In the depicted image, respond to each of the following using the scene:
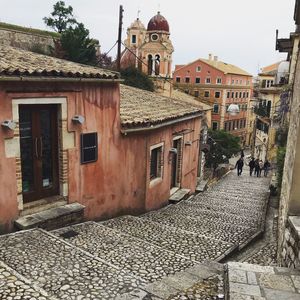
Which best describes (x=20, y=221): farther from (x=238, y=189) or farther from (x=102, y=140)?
(x=238, y=189)

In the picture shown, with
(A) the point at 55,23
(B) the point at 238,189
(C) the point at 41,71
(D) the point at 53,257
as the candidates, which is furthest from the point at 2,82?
(A) the point at 55,23

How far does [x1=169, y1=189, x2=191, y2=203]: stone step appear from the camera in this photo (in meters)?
13.9

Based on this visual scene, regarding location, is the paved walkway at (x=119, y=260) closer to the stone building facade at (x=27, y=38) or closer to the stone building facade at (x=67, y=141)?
the stone building facade at (x=67, y=141)

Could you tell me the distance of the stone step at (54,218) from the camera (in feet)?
23.3

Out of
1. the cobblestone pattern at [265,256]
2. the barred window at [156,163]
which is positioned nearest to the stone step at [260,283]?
the cobblestone pattern at [265,256]

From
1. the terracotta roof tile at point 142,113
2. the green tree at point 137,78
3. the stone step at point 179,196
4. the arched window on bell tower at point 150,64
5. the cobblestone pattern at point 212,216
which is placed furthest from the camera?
the arched window on bell tower at point 150,64

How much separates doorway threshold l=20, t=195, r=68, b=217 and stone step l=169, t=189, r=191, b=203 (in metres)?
6.41

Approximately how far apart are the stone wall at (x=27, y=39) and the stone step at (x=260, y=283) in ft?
87.4

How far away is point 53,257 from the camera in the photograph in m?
5.64

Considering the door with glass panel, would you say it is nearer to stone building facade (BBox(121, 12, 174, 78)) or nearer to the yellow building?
the yellow building

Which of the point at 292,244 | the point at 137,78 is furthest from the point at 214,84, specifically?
the point at 292,244

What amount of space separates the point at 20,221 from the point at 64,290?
294cm

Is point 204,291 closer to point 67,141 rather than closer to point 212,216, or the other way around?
point 67,141

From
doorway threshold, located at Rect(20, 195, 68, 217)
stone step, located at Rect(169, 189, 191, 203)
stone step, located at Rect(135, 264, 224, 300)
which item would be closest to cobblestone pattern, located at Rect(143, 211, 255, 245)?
stone step, located at Rect(169, 189, 191, 203)
